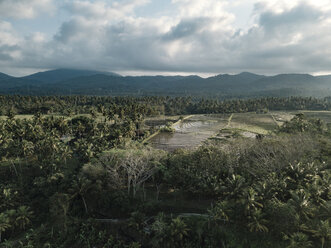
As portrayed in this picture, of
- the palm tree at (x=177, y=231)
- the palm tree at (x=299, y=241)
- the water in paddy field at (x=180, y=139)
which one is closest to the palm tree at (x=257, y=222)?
the palm tree at (x=299, y=241)

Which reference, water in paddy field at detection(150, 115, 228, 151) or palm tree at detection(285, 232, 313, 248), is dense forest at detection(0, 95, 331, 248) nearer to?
palm tree at detection(285, 232, 313, 248)

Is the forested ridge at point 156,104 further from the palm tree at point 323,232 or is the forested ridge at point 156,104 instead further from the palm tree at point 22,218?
the palm tree at point 323,232

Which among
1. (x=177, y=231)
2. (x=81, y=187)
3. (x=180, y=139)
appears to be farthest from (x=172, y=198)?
(x=180, y=139)

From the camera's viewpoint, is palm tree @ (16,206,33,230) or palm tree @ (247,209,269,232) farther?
palm tree @ (16,206,33,230)

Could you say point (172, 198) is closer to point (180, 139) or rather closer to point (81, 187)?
point (81, 187)

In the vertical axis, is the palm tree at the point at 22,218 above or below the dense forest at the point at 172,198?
below

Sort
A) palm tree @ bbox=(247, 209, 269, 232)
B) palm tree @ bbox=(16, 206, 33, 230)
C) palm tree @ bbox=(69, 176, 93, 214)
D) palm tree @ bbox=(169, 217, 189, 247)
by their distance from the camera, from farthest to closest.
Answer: palm tree @ bbox=(69, 176, 93, 214) → palm tree @ bbox=(16, 206, 33, 230) → palm tree @ bbox=(169, 217, 189, 247) → palm tree @ bbox=(247, 209, 269, 232)

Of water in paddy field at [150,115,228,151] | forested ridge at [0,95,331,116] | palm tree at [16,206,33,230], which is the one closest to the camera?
palm tree at [16,206,33,230]

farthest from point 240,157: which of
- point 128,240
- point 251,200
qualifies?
point 128,240

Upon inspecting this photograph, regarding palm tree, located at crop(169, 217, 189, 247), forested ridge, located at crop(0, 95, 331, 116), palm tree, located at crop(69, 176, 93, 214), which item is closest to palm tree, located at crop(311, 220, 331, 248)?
palm tree, located at crop(169, 217, 189, 247)
